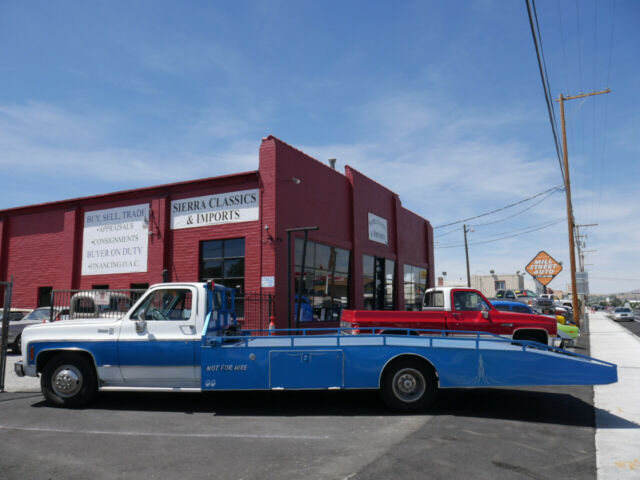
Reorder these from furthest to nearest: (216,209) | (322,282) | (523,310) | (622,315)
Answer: (622,315)
(322,282)
(216,209)
(523,310)

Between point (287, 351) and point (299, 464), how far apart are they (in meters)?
2.36

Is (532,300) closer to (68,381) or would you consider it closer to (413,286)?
(413,286)

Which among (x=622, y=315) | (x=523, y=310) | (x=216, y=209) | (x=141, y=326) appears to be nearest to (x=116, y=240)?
(x=216, y=209)

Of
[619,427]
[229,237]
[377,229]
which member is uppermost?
[377,229]

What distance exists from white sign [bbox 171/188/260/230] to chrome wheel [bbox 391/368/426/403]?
962 cm

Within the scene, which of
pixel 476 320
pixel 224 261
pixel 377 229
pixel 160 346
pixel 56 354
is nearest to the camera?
pixel 160 346

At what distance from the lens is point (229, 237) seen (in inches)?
646

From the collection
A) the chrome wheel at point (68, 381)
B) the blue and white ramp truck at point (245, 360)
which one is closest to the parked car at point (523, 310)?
the blue and white ramp truck at point (245, 360)

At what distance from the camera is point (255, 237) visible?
623 inches

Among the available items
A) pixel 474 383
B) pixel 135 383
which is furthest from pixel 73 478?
pixel 474 383

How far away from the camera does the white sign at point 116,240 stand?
18094 millimetres

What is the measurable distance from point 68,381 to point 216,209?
9.66 metres

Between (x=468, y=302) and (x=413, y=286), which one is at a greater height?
(x=413, y=286)

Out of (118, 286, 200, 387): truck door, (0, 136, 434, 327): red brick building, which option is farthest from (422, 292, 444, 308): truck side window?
(118, 286, 200, 387): truck door
